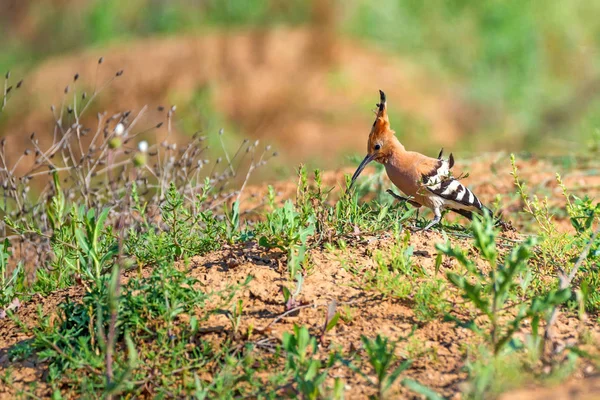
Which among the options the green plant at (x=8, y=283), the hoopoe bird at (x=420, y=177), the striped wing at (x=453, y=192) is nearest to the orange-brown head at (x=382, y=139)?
the hoopoe bird at (x=420, y=177)

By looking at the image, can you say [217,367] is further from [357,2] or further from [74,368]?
[357,2]

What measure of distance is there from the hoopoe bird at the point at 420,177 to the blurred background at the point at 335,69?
5.95 meters

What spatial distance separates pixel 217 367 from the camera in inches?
106

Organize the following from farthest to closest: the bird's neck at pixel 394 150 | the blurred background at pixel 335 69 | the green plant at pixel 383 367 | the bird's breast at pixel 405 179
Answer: the blurred background at pixel 335 69 → the bird's neck at pixel 394 150 → the bird's breast at pixel 405 179 → the green plant at pixel 383 367

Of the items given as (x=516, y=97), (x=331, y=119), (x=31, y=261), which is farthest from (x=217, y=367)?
(x=516, y=97)

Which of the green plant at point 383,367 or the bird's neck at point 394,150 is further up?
the bird's neck at point 394,150

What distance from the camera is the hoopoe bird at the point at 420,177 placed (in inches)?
146

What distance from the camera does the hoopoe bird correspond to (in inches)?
146

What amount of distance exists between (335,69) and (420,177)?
8490 millimetres

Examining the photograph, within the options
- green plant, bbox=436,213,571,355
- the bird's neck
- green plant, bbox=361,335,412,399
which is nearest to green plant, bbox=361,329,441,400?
green plant, bbox=361,335,412,399

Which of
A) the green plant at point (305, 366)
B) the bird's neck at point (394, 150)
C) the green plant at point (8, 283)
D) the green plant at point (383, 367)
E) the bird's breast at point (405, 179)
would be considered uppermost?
the bird's neck at point (394, 150)

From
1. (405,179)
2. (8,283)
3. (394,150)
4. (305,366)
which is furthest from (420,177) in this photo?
(8,283)

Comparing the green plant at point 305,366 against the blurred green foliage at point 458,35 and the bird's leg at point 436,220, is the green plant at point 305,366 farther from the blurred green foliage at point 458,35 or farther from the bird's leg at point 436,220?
the blurred green foliage at point 458,35

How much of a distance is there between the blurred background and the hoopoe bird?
5948 mm
